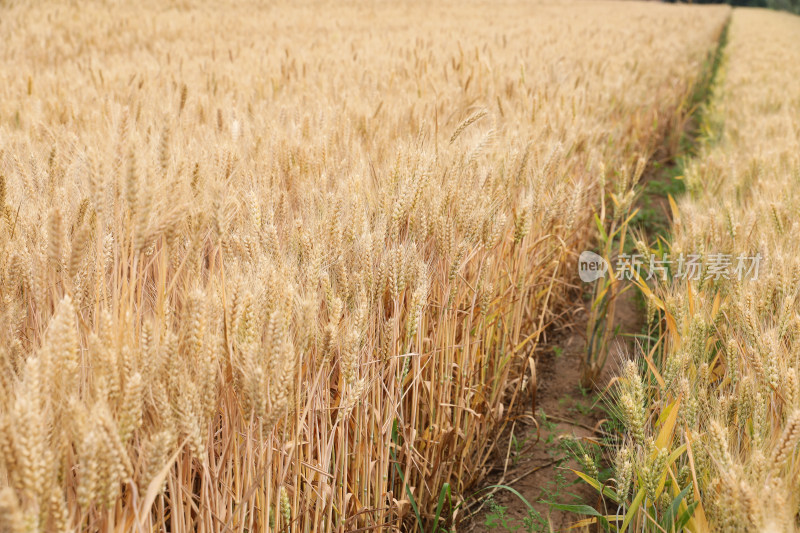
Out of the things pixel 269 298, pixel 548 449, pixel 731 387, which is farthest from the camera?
pixel 548 449

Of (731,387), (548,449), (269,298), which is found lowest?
(548,449)

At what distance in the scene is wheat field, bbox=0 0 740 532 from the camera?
34.2 inches

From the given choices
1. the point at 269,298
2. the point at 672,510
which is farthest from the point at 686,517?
the point at 269,298

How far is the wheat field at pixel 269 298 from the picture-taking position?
87cm

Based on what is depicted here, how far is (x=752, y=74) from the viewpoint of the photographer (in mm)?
7660

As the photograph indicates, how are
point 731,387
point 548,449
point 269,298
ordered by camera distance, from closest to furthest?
point 269,298, point 731,387, point 548,449

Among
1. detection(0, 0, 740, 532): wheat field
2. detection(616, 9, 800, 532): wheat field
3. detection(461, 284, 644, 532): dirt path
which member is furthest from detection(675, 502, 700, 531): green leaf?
detection(461, 284, 644, 532): dirt path

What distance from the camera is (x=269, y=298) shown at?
1087mm

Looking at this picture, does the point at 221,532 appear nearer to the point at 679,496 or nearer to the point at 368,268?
the point at 368,268

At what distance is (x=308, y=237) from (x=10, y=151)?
1.16 metres

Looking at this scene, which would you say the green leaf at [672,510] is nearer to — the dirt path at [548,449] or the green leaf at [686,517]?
the green leaf at [686,517]

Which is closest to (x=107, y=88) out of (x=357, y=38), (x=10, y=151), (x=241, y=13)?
(x=10, y=151)

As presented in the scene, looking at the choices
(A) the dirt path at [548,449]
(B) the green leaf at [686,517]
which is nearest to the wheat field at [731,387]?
(B) the green leaf at [686,517]

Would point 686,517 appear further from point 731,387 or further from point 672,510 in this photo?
point 731,387
